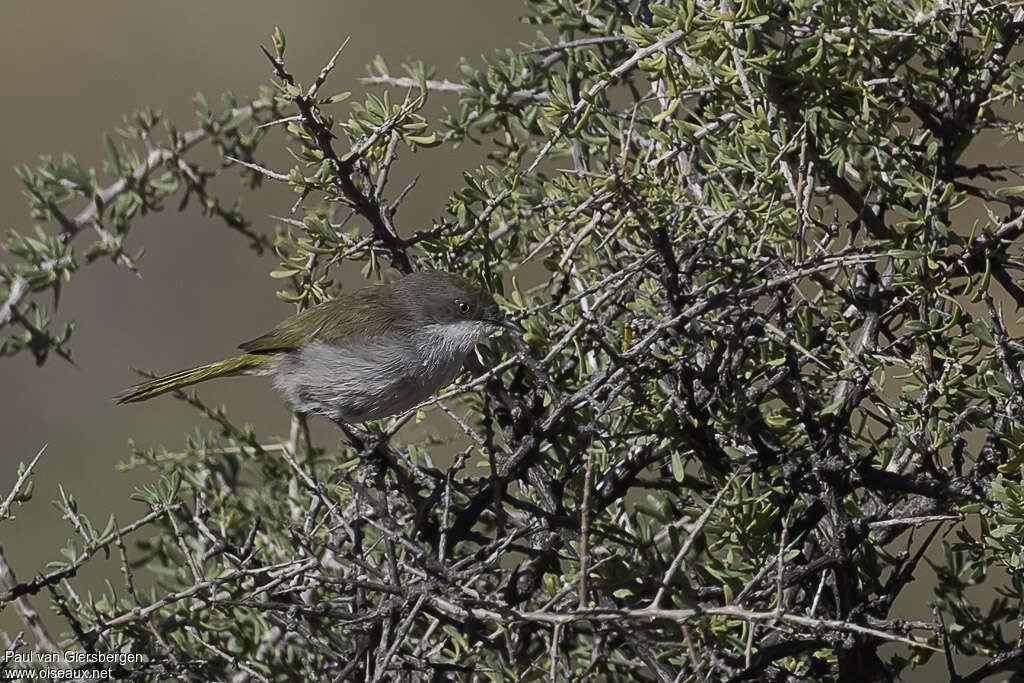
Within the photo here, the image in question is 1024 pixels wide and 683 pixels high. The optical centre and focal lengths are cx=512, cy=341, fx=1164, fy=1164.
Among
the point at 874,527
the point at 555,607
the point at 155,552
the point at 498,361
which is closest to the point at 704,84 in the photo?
the point at 498,361

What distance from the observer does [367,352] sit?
397cm

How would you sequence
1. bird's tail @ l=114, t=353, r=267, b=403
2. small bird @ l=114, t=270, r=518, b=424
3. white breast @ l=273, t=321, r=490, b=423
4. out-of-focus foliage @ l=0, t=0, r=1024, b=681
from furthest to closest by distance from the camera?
bird's tail @ l=114, t=353, r=267, b=403
white breast @ l=273, t=321, r=490, b=423
small bird @ l=114, t=270, r=518, b=424
out-of-focus foliage @ l=0, t=0, r=1024, b=681

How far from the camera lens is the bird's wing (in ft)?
13.3

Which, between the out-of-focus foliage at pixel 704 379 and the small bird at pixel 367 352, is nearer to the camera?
the out-of-focus foliage at pixel 704 379

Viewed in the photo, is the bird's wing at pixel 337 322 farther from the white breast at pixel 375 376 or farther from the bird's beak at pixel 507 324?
the bird's beak at pixel 507 324

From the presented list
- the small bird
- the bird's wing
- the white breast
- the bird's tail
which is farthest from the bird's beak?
the bird's tail

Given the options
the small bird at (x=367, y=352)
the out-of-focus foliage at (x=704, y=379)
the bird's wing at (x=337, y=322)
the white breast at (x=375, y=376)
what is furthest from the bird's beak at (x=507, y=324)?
the bird's wing at (x=337, y=322)

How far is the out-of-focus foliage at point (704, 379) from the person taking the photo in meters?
2.49

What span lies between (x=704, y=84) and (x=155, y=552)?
2.28m

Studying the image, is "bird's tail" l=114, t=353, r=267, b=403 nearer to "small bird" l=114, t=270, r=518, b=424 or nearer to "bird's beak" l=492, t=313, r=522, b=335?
"small bird" l=114, t=270, r=518, b=424

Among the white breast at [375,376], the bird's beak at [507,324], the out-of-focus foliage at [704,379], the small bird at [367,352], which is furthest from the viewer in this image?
the white breast at [375,376]

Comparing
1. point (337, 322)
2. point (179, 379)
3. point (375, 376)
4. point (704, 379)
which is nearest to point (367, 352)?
point (375, 376)

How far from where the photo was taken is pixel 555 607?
7.92 ft

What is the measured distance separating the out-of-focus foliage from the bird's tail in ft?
3.43
